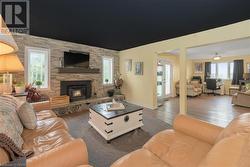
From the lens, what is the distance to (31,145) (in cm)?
151

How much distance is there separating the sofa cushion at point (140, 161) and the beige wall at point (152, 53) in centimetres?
301

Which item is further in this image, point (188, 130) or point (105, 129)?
point (105, 129)

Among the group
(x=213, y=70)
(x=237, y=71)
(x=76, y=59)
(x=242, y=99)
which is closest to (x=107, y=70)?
(x=76, y=59)

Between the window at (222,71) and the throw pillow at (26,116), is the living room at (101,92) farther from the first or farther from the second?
the window at (222,71)

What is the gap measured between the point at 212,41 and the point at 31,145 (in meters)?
3.84

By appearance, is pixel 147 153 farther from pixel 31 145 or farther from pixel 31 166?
pixel 31 145

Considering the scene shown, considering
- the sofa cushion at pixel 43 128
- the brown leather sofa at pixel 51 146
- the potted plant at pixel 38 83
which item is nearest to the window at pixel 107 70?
the potted plant at pixel 38 83

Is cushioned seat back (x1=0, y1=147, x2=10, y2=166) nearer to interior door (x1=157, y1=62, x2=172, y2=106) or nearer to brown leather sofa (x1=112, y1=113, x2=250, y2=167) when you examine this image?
brown leather sofa (x1=112, y1=113, x2=250, y2=167)

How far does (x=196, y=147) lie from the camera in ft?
4.68

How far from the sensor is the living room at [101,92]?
1167 millimetres

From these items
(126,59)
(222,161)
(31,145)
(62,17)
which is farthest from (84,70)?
(222,161)

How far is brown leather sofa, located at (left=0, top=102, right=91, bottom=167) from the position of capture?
1041 millimetres

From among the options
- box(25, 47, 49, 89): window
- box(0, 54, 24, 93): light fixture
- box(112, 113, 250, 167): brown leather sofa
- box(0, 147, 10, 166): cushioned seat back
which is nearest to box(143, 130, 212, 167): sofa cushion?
box(112, 113, 250, 167): brown leather sofa

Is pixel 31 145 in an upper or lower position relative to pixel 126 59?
lower
